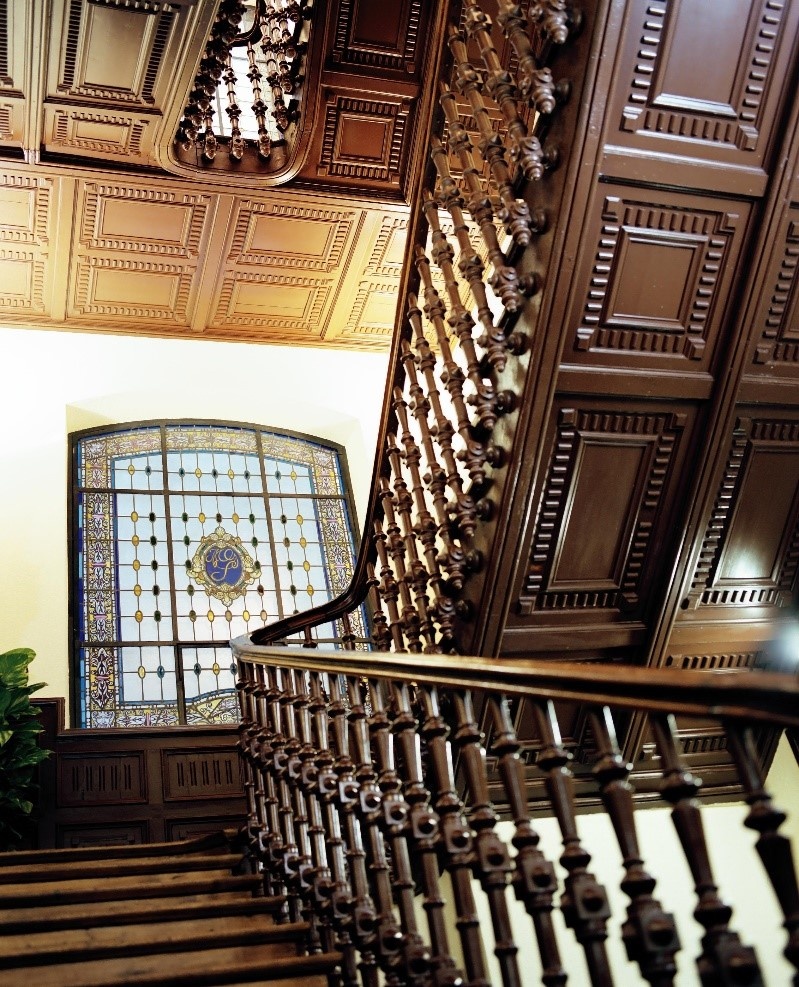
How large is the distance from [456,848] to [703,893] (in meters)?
0.89

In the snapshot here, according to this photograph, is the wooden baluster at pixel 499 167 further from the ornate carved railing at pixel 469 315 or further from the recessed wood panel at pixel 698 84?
the recessed wood panel at pixel 698 84

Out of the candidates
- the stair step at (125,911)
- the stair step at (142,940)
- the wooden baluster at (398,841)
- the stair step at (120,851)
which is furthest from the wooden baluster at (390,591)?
the wooden baluster at (398,841)

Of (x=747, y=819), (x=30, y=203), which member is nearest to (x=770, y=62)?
(x=747, y=819)

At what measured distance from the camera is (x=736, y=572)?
171 inches

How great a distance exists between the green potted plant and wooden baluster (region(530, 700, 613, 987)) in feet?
13.9

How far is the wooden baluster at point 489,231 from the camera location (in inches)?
141

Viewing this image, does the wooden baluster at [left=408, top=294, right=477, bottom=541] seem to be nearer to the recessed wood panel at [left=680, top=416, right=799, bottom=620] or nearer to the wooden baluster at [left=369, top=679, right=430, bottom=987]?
the recessed wood panel at [left=680, top=416, right=799, bottom=620]

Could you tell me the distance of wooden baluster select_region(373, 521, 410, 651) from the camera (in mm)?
4438

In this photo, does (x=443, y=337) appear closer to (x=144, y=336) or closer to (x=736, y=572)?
(x=736, y=572)

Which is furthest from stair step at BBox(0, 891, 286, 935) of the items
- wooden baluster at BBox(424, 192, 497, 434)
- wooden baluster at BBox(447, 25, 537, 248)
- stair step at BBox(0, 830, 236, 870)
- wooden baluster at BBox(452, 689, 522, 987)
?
wooden baluster at BBox(447, 25, 537, 248)

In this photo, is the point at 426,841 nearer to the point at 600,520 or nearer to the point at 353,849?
the point at 353,849

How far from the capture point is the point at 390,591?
4.52 metres

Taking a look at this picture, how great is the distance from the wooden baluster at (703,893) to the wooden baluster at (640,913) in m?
0.09

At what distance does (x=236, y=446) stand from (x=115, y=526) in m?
1.29
